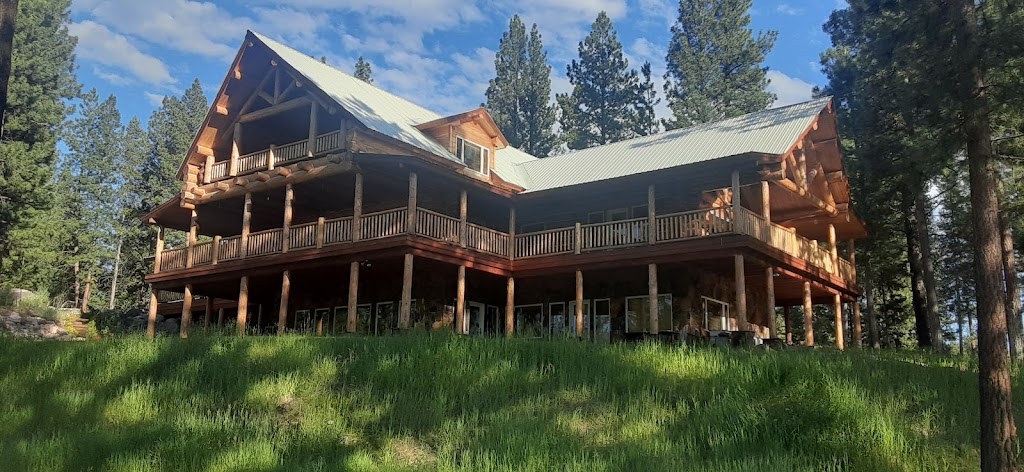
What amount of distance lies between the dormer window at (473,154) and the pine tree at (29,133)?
19705 mm

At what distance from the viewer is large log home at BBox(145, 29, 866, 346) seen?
67.4ft

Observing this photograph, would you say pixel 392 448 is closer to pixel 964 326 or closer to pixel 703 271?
pixel 703 271

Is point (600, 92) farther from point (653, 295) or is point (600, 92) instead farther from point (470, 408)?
point (470, 408)

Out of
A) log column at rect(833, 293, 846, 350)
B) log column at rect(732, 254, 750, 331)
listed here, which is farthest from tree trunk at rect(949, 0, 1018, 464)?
log column at rect(833, 293, 846, 350)

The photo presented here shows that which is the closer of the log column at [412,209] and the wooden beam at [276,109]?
the log column at [412,209]

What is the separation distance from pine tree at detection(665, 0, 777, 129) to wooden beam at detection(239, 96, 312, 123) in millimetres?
23879

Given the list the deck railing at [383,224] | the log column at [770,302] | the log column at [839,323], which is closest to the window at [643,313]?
the log column at [770,302]

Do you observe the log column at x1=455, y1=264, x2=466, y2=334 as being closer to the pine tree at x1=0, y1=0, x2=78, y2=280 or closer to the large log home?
the large log home

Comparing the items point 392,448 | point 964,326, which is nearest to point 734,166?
point 392,448

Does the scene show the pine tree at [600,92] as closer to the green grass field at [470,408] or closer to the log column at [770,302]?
the log column at [770,302]

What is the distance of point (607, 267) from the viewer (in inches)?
849

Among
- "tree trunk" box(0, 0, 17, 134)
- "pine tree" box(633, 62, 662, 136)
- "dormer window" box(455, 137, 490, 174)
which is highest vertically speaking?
"pine tree" box(633, 62, 662, 136)

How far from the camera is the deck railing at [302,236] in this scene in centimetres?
2209

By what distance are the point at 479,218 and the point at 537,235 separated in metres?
3.44
